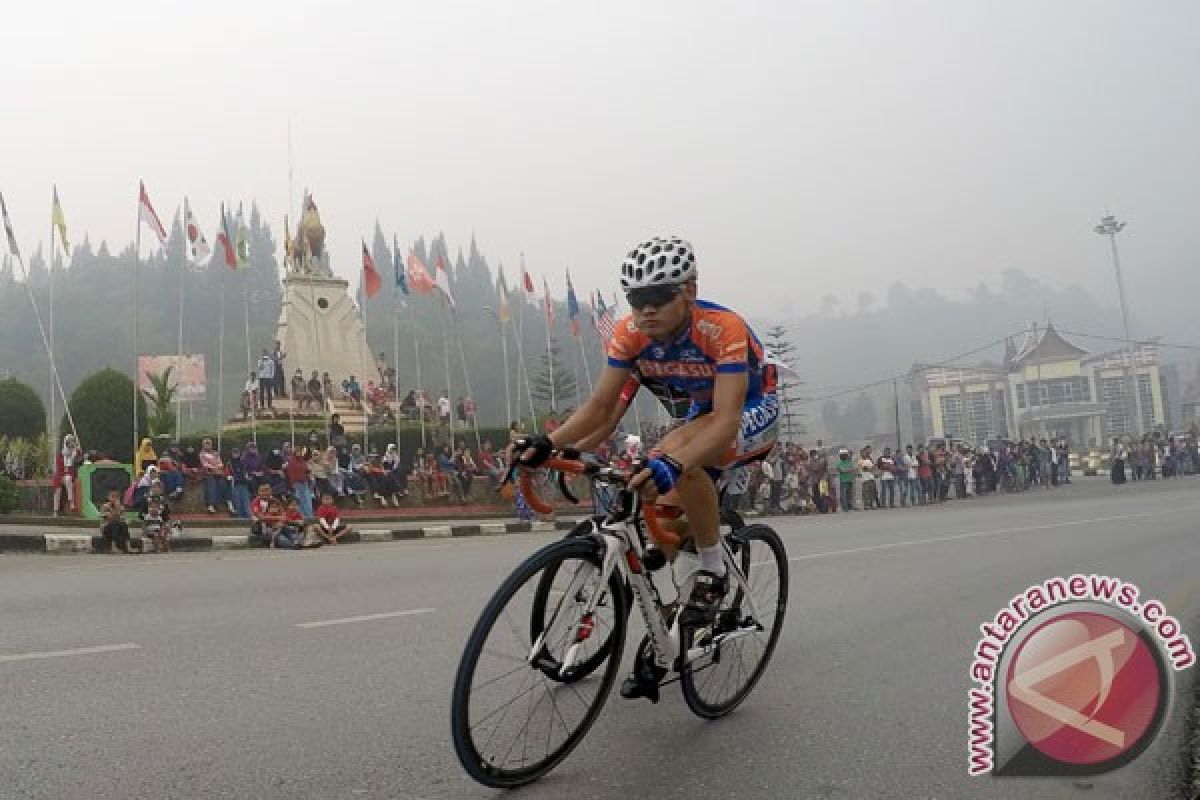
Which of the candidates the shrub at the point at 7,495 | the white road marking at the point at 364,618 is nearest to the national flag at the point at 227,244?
the shrub at the point at 7,495

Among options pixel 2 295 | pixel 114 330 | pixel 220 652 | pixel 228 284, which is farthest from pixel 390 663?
pixel 2 295

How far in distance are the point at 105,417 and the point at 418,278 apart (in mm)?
10334

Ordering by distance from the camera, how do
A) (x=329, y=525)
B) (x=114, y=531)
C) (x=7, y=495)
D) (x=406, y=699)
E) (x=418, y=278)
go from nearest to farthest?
(x=406, y=699)
(x=114, y=531)
(x=329, y=525)
(x=7, y=495)
(x=418, y=278)

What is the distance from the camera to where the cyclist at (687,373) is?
12.8 ft

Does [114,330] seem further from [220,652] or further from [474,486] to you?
[220,652]

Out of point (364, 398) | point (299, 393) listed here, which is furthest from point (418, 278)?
point (299, 393)

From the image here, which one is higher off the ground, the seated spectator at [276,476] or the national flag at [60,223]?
the national flag at [60,223]

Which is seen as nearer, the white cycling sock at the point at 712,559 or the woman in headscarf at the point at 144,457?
the white cycling sock at the point at 712,559

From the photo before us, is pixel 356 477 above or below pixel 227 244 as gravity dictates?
below

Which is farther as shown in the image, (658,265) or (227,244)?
(227,244)

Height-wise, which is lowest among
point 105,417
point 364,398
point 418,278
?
point 105,417

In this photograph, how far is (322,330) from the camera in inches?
1788

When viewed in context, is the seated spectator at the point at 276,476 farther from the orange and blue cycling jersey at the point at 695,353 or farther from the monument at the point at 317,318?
the monument at the point at 317,318

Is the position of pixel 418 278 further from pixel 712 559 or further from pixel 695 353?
pixel 712 559
